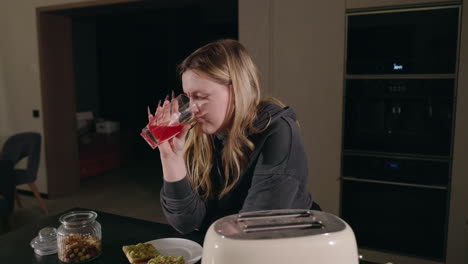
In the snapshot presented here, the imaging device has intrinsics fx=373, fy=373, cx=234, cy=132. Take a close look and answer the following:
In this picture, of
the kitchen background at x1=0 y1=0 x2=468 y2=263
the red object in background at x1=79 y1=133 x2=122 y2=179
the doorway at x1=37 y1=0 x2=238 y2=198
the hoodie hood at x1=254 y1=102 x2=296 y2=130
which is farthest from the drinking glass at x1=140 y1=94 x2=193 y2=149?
the red object in background at x1=79 y1=133 x2=122 y2=179

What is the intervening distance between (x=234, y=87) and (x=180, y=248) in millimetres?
538

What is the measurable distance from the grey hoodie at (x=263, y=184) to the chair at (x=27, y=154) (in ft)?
9.45

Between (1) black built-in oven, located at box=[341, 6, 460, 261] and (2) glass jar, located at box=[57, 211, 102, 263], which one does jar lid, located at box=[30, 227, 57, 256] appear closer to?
(2) glass jar, located at box=[57, 211, 102, 263]

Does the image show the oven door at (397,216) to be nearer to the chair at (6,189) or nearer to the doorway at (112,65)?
the chair at (6,189)

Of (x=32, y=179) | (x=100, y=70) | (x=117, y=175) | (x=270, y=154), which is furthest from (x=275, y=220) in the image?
(x=100, y=70)

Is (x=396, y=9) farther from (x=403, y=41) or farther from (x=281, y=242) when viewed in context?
(x=281, y=242)

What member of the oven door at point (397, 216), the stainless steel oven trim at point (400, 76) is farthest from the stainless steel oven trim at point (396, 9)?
the oven door at point (397, 216)

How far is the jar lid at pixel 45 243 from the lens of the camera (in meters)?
1.18

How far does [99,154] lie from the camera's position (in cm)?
541

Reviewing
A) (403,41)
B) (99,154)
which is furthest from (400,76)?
(99,154)

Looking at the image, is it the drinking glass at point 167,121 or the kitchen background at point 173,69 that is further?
the kitchen background at point 173,69

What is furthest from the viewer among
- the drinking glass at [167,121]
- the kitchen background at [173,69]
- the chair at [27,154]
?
the chair at [27,154]

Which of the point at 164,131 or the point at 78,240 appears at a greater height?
the point at 164,131

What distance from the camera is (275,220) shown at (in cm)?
64
